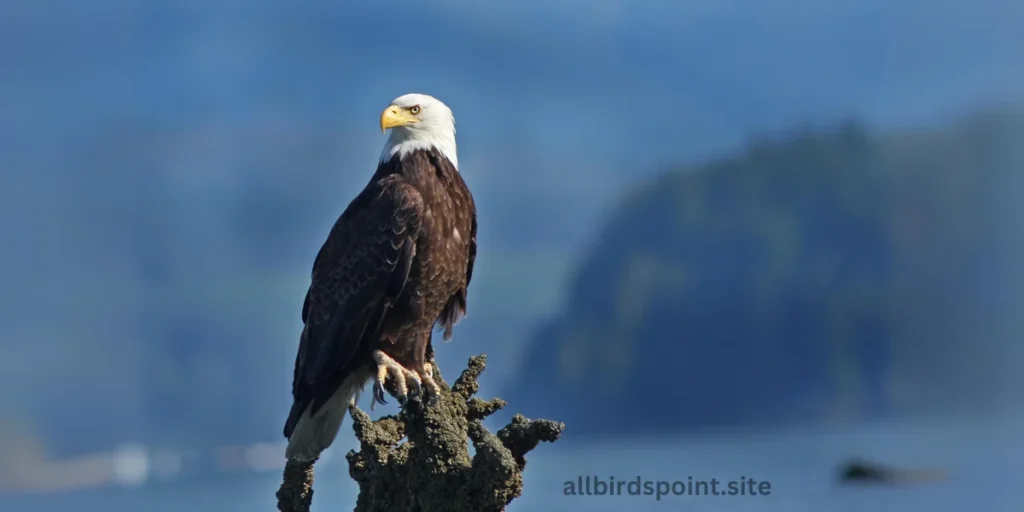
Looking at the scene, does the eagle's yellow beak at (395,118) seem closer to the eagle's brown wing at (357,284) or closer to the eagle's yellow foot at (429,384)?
the eagle's brown wing at (357,284)

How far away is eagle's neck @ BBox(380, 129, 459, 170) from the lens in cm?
726

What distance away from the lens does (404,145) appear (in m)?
7.30

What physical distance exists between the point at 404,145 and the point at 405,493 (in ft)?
7.88

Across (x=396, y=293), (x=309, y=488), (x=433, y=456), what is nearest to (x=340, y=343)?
(x=396, y=293)

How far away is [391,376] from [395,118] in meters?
1.68

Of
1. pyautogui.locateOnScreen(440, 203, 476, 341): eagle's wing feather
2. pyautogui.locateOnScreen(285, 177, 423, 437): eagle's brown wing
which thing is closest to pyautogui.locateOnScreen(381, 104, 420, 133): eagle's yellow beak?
pyautogui.locateOnScreen(285, 177, 423, 437): eagle's brown wing

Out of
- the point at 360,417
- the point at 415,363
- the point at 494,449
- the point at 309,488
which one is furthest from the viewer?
the point at 415,363

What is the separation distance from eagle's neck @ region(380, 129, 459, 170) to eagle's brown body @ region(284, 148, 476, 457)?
0.18 ft

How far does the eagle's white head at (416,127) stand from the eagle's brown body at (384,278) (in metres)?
0.10

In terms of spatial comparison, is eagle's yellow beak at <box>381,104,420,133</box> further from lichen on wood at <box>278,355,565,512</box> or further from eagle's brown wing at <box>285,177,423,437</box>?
lichen on wood at <box>278,355,565,512</box>

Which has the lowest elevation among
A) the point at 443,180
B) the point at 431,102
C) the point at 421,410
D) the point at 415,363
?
the point at 421,410

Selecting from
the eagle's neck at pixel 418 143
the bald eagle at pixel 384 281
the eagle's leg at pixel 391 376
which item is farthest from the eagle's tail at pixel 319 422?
the eagle's neck at pixel 418 143

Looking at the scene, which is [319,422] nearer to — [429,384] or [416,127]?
[429,384]

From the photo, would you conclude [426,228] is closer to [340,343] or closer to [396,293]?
[396,293]
